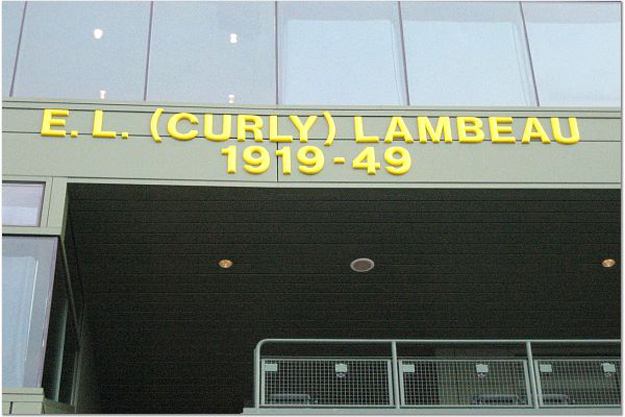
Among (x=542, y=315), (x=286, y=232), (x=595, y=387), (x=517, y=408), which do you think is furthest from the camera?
(x=542, y=315)

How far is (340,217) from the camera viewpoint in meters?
10.4

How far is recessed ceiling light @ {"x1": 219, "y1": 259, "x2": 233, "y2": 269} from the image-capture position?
36.4ft

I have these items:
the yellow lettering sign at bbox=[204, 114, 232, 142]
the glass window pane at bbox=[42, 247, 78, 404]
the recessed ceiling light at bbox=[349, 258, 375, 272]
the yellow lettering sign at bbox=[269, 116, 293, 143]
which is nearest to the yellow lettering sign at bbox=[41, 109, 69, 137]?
the glass window pane at bbox=[42, 247, 78, 404]

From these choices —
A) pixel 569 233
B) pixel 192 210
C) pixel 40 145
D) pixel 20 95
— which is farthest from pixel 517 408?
pixel 20 95

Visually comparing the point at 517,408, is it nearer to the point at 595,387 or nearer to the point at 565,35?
the point at 595,387

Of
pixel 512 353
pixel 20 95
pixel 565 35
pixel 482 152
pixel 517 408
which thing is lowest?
pixel 517 408

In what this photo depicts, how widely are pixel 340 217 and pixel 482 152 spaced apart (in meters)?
1.79

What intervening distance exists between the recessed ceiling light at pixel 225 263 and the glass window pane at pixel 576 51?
429 cm

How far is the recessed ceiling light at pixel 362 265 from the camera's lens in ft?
36.7

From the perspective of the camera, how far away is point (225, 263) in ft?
36.6

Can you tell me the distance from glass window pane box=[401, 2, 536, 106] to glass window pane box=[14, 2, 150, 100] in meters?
3.26

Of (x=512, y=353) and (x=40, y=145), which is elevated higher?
(x=40, y=145)

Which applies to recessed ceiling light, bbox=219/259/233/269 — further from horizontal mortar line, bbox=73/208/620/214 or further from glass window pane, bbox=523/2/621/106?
glass window pane, bbox=523/2/621/106

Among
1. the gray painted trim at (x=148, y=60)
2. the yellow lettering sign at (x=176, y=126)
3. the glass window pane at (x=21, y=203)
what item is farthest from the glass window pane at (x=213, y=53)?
the glass window pane at (x=21, y=203)
